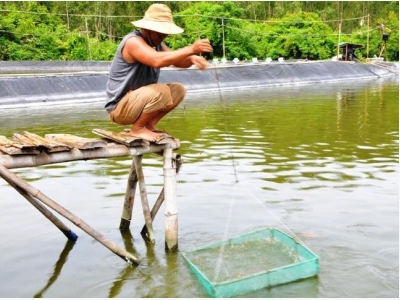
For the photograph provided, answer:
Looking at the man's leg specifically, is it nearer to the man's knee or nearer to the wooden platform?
the man's knee

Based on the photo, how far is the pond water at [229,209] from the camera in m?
5.36

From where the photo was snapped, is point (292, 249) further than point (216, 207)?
No

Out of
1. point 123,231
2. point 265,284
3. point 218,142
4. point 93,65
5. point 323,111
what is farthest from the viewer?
point 93,65

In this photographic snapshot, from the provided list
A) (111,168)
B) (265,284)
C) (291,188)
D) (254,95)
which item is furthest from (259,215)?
(254,95)

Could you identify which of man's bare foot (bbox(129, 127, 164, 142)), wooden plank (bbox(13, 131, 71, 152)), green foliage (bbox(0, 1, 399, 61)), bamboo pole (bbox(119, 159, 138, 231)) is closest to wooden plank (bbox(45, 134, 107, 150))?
wooden plank (bbox(13, 131, 71, 152))

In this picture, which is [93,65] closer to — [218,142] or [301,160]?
[218,142]

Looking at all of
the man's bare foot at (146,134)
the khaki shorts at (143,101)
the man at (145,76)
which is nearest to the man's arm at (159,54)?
the man at (145,76)

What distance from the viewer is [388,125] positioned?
1427 cm

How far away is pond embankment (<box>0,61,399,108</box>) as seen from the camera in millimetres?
20938

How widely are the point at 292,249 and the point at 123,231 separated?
2159 mm

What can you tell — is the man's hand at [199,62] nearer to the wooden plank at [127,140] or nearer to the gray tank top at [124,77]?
the gray tank top at [124,77]

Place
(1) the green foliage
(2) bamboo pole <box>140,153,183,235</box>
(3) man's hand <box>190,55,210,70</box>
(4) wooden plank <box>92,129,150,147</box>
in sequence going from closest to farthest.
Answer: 1. (3) man's hand <box>190,55,210,70</box>
2. (4) wooden plank <box>92,129,150,147</box>
3. (2) bamboo pole <box>140,153,183,235</box>
4. (1) the green foliage

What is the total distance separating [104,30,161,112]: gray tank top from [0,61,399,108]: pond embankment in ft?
28.9

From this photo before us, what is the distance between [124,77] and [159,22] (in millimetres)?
689
